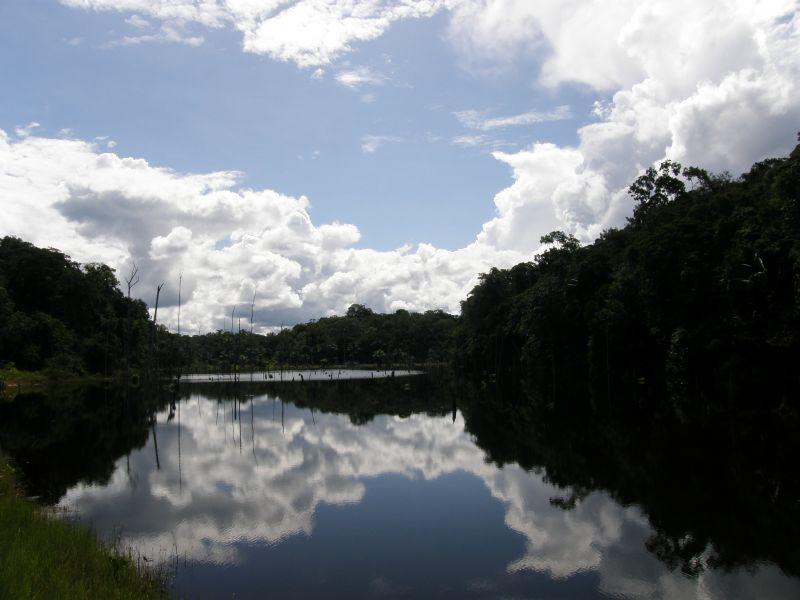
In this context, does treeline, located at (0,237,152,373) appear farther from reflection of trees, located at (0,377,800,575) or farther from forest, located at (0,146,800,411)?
reflection of trees, located at (0,377,800,575)

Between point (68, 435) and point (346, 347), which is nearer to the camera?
point (68, 435)

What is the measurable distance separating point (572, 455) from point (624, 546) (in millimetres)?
9904

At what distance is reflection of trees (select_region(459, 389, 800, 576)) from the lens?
40.0ft

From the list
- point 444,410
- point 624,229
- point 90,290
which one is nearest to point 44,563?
point 444,410

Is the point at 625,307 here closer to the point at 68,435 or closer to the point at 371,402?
the point at 371,402

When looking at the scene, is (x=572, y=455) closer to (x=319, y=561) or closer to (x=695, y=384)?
(x=319, y=561)

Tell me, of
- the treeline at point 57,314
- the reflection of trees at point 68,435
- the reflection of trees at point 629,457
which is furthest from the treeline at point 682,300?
the treeline at point 57,314

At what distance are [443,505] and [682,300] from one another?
28.6m

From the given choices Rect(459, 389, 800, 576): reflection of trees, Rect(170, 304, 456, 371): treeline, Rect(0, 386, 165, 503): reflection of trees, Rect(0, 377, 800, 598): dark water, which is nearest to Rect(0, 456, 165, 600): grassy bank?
Rect(0, 377, 800, 598): dark water

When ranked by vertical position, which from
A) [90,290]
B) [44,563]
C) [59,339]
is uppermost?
[90,290]

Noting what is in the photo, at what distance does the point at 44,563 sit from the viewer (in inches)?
342

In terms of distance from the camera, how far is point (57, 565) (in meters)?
8.87

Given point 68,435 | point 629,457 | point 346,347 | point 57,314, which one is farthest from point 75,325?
point 629,457

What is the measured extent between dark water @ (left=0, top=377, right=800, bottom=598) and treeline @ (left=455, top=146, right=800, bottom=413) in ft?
27.0
